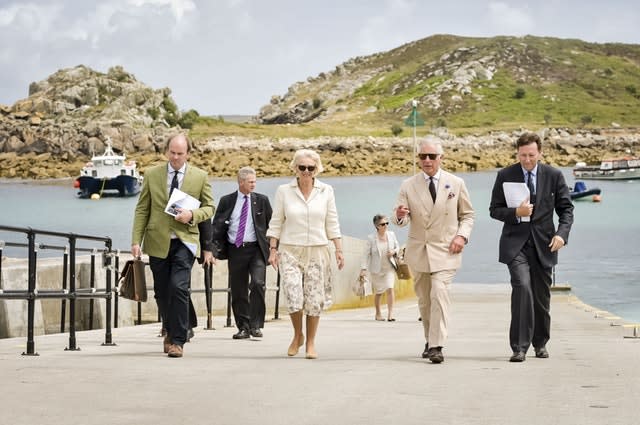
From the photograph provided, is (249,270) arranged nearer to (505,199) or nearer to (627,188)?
(505,199)

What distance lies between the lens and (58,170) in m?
134

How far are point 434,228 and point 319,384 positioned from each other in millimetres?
2388

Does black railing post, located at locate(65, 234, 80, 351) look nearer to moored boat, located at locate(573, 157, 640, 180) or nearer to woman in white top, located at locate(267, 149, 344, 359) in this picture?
woman in white top, located at locate(267, 149, 344, 359)

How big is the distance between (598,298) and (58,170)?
94.4m

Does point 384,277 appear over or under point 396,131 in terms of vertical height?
under

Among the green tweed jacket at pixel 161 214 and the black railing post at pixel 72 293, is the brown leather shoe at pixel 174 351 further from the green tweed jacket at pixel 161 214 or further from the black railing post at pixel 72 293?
the black railing post at pixel 72 293

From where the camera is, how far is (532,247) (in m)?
10.9

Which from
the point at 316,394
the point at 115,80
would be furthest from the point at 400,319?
the point at 115,80

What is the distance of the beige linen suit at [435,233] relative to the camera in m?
10.7

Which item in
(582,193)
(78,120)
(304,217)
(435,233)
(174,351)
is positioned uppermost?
(78,120)

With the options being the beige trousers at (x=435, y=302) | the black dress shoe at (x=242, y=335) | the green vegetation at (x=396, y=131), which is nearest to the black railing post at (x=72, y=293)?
the black dress shoe at (x=242, y=335)

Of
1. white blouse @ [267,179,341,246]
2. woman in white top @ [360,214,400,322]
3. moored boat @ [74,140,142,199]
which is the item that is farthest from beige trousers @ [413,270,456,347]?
moored boat @ [74,140,142,199]

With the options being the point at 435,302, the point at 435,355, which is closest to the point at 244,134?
the point at 435,302

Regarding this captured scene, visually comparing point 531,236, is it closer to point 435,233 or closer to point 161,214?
point 435,233
